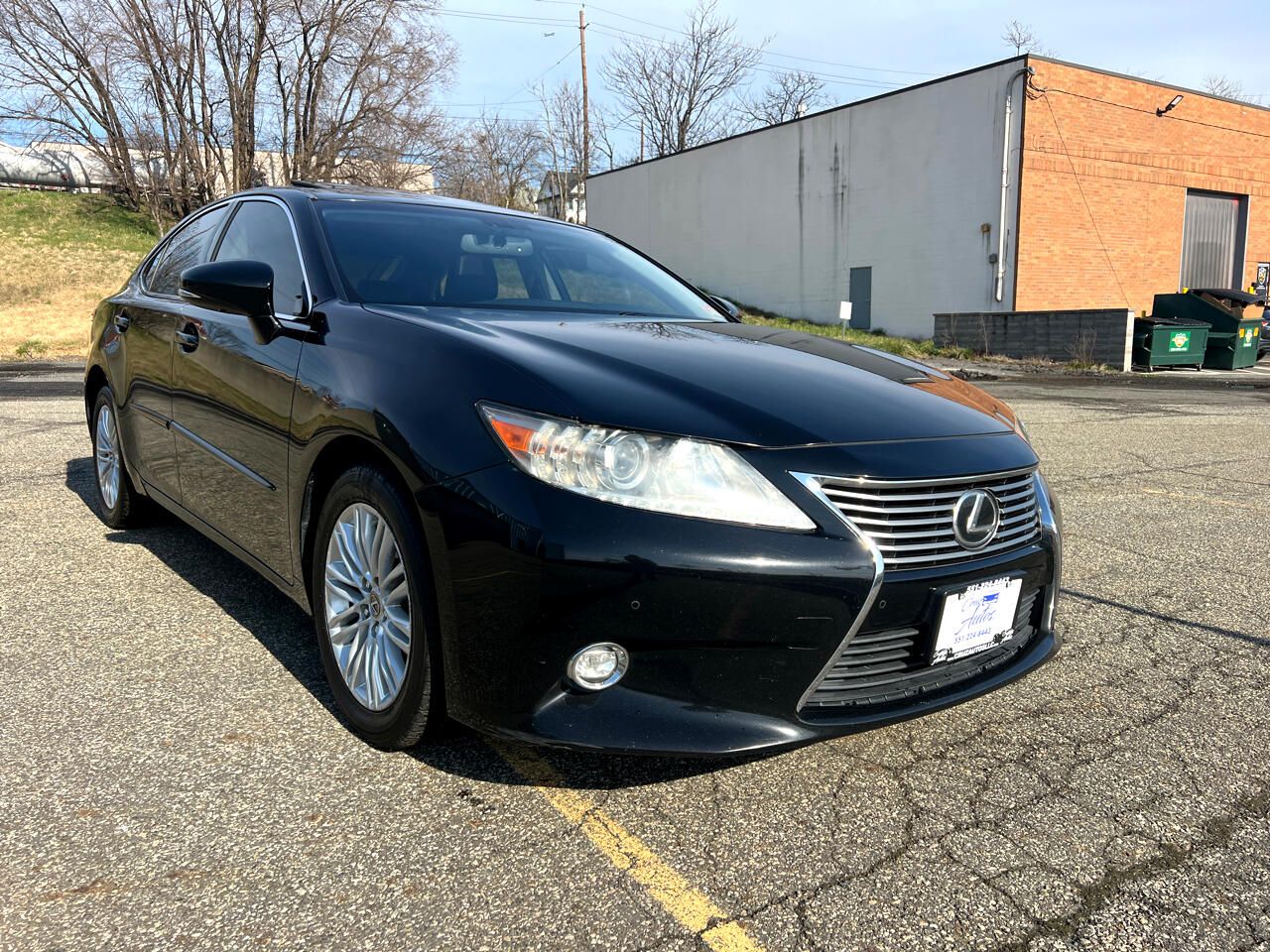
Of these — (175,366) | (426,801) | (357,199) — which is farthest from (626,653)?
(175,366)

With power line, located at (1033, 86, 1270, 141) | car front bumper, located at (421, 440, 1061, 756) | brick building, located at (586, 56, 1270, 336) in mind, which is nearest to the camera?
car front bumper, located at (421, 440, 1061, 756)

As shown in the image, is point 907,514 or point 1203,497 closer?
point 907,514

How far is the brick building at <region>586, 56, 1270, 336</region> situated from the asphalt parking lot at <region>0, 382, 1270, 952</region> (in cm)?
1816

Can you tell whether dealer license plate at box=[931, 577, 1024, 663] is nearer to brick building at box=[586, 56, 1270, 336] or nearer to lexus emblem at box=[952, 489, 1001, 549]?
lexus emblem at box=[952, 489, 1001, 549]

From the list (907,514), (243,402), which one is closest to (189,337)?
(243,402)

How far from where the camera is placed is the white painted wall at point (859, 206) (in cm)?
2259

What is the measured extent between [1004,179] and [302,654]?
22.2 meters

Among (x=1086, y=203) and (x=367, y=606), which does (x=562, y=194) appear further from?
(x=367, y=606)

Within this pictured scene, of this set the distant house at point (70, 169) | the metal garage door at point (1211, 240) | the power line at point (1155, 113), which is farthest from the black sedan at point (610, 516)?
the distant house at point (70, 169)

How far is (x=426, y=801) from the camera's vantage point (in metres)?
2.29

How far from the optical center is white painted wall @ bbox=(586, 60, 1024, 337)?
22594mm

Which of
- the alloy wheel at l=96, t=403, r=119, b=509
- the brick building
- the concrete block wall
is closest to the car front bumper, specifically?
the alloy wheel at l=96, t=403, r=119, b=509

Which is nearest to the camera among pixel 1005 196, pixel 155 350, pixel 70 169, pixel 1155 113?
pixel 155 350

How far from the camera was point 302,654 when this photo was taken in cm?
316
